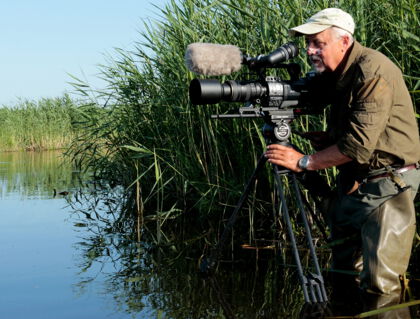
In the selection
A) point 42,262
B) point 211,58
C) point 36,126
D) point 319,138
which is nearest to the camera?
point 211,58

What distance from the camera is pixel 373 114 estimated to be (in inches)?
97.1

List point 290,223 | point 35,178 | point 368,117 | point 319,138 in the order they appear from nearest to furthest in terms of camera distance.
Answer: point 368,117
point 290,223
point 319,138
point 35,178

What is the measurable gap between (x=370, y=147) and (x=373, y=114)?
0.15m

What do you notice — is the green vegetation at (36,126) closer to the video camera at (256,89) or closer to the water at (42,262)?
the water at (42,262)

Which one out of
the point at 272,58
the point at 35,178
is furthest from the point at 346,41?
the point at 35,178

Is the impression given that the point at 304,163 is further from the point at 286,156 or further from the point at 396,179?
the point at 396,179

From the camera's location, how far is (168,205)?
5715 millimetres

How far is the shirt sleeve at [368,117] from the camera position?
247 cm

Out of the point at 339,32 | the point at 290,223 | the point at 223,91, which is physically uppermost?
the point at 339,32

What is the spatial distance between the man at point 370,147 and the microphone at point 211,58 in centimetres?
34

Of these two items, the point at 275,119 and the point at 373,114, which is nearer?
the point at 373,114

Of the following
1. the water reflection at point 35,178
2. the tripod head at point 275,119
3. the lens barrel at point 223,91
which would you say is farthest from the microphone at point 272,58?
the water reflection at point 35,178

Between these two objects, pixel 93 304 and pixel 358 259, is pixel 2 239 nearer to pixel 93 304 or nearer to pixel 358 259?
pixel 93 304

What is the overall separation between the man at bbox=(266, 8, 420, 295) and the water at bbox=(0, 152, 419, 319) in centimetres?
47
